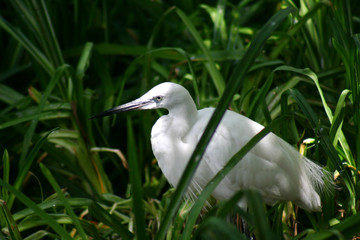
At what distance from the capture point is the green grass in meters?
1.77

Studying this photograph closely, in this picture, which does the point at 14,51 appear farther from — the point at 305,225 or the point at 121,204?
the point at 305,225

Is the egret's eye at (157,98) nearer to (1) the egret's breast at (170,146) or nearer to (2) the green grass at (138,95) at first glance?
(1) the egret's breast at (170,146)

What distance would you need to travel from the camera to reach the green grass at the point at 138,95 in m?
1.77

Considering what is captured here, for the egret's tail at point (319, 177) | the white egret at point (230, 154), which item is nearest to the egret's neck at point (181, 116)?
the white egret at point (230, 154)

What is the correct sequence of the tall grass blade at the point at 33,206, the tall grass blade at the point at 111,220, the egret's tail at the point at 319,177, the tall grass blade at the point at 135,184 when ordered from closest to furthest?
1. the tall grass blade at the point at 135,184
2. the tall grass blade at the point at 33,206
3. the tall grass blade at the point at 111,220
4. the egret's tail at the point at 319,177

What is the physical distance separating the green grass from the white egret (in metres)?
0.08

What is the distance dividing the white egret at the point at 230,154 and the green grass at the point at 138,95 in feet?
0.25

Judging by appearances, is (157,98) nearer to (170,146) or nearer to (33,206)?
(170,146)

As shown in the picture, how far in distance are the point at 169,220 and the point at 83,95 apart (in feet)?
4.54

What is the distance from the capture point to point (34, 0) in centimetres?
239

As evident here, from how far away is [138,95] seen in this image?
2.52 m

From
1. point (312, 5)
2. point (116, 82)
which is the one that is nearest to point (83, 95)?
point (116, 82)

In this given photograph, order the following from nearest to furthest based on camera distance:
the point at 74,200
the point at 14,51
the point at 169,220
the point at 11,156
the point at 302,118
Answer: the point at 169,220 → the point at 74,200 → the point at 302,118 → the point at 11,156 → the point at 14,51

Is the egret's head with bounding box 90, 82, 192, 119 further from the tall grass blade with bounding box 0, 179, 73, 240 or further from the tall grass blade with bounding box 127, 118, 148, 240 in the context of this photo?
the tall grass blade with bounding box 127, 118, 148, 240
